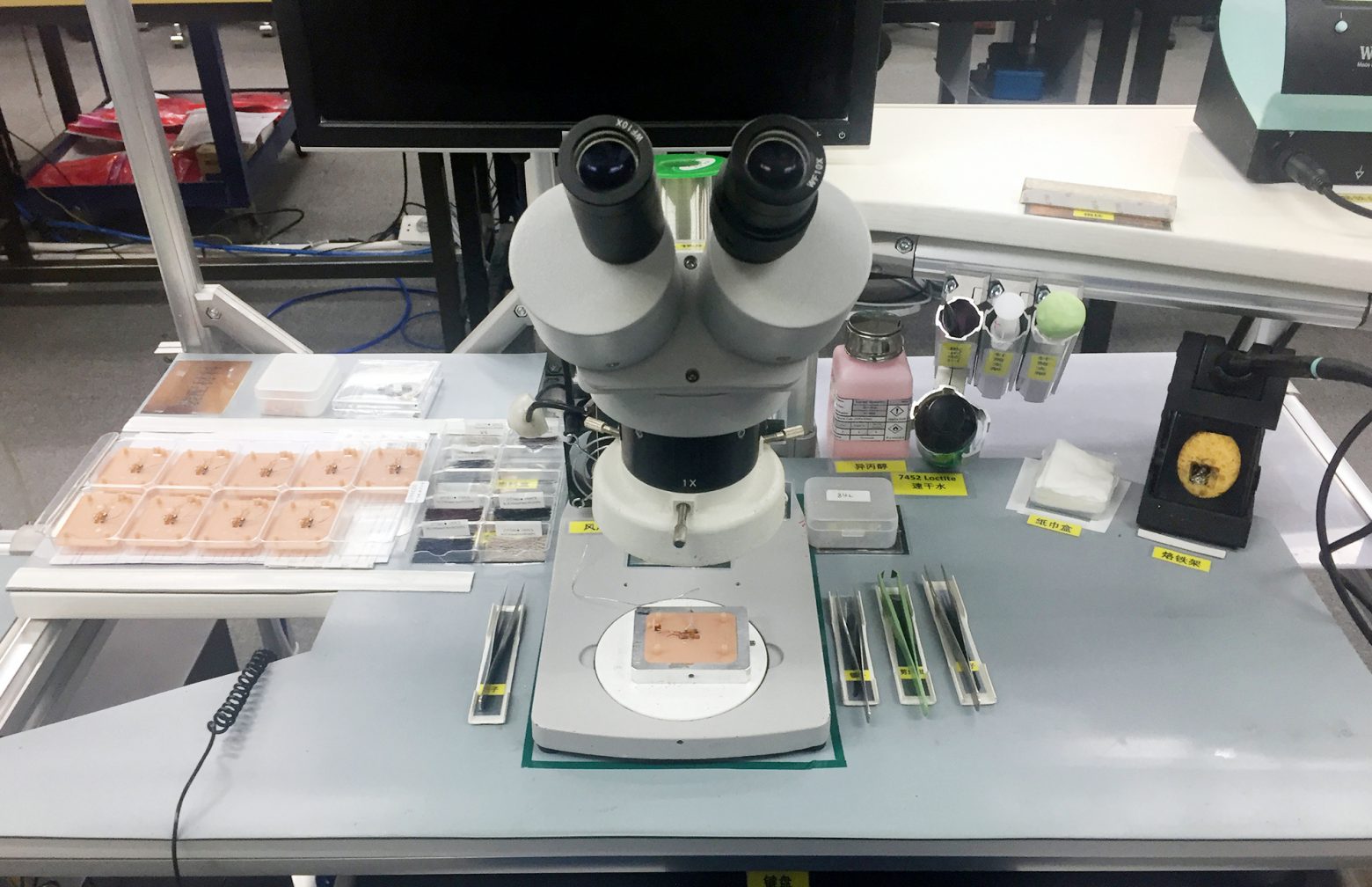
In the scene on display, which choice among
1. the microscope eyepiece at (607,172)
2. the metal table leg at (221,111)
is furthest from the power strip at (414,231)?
the microscope eyepiece at (607,172)

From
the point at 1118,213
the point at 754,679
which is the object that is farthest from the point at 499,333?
the point at 1118,213

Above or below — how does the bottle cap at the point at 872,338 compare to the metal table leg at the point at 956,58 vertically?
above

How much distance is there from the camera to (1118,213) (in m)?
0.89

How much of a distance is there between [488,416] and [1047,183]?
713 mm

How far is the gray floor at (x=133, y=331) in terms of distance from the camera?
8.01ft

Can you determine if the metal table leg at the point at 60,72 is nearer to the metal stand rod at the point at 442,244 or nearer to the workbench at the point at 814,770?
the metal stand rod at the point at 442,244

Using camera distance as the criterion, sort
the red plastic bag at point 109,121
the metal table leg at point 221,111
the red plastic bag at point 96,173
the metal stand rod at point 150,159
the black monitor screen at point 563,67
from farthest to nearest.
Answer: the red plastic bag at point 109,121, the red plastic bag at point 96,173, the metal table leg at point 221,111, the metal stand rod at point 150,159, the black monitor screen at point 563,67

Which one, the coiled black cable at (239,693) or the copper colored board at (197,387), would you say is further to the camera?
the copper colored board at (197,387)

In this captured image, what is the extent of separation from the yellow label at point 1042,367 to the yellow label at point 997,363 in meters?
0.02

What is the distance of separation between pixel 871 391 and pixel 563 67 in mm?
485

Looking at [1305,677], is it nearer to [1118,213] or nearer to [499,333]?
[1118,213]

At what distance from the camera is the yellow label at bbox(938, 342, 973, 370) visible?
1.02m

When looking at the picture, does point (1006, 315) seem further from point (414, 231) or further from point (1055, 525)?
point (414, 231)

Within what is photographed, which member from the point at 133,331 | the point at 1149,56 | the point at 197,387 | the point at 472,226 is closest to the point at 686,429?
the point at 197,387
